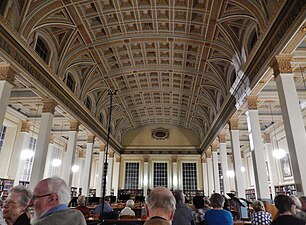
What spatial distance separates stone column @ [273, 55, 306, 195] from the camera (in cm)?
517

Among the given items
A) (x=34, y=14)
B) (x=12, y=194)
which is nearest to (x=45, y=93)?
(x=34, y=14)

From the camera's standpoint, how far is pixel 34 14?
7418mm

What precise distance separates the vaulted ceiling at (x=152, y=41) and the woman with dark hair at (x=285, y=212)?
4.65m

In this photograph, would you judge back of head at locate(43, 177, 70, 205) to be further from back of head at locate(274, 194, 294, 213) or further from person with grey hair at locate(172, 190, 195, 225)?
back of head at locate(274, 194, 294, 213)

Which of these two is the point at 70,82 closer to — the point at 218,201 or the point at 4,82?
the point at 4,82

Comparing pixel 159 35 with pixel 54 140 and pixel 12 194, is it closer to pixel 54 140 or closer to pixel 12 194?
pixel 12 194

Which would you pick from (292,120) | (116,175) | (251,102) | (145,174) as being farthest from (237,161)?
(116,175)

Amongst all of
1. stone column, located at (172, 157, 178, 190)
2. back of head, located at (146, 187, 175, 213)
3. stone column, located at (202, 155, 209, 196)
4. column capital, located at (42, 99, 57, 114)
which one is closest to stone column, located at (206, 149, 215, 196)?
stone column, located at (202, 155, 209, 196)

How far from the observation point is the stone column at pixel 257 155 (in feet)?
24.0

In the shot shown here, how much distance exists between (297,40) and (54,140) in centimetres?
1821

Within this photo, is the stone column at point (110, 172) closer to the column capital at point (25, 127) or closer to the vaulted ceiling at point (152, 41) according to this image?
the vaulted ceiling at point (152, 41)

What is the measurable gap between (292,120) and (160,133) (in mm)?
18138

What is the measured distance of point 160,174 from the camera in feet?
73.2

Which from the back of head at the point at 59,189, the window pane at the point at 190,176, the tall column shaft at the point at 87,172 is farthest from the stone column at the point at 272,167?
the back of head at the point at 59,189
